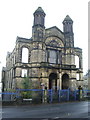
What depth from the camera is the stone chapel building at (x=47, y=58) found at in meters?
27.2

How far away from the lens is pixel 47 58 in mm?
29906

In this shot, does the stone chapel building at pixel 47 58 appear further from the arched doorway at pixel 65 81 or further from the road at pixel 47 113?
the road at pixel 47 113

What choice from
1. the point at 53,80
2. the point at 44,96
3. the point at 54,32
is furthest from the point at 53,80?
the point at 44,96

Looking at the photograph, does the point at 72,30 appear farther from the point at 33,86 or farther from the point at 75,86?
the point at 33,86

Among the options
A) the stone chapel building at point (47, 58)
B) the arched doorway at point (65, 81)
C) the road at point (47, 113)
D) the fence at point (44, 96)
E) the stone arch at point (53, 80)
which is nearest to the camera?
the road at point (47, 113)

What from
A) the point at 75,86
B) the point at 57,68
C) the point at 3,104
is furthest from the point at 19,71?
the point at 75,86

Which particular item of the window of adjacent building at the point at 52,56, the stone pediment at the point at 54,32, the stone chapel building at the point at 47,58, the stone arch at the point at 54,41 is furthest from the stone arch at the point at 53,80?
the stone pediment at the point at 54,32

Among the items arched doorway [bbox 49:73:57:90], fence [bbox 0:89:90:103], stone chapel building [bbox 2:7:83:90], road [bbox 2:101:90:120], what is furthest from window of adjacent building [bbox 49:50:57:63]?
road [bbox 2:101:90:120]

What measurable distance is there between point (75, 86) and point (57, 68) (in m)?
5.50

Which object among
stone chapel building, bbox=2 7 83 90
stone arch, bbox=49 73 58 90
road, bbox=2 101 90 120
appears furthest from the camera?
stone arch, bbox=49 73 58 90

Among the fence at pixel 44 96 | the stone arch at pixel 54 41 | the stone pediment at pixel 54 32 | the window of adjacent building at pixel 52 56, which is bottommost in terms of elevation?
the fence at pixel 44 96

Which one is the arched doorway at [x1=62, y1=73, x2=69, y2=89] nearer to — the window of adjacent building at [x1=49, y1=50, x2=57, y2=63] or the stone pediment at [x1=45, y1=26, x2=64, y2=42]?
the window of adjacent building at [x1=49, y1=50, x2=57, y2=63]

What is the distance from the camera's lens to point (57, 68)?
28828mm

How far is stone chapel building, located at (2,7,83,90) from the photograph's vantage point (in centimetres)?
2717
